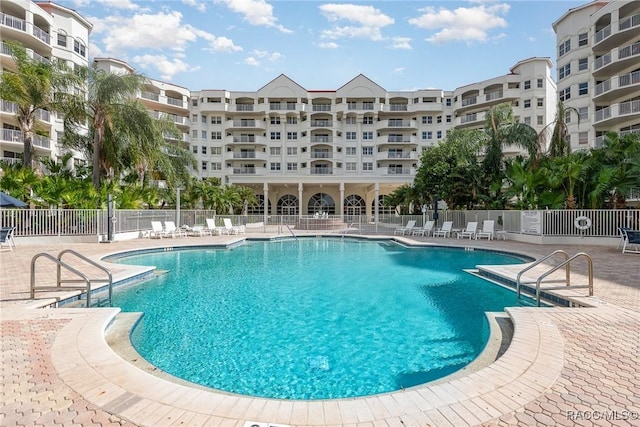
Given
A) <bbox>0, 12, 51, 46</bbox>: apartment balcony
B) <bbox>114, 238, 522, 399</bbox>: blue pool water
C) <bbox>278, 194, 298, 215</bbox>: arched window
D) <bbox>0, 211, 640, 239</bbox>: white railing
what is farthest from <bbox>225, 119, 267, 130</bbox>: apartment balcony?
<bbox>114, 238, 522, 399</bbox>: blue pool water

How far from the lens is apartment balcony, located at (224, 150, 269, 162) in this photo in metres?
44.9

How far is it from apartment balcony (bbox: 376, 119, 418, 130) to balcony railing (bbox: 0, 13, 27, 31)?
36574 millimetres

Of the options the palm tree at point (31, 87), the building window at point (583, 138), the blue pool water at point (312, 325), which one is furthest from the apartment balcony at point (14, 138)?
the building window at point (583, 138)

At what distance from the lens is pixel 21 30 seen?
2783 centimetres

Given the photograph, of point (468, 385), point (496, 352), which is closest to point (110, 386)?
point (468, 385)

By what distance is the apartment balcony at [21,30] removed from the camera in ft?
89.1

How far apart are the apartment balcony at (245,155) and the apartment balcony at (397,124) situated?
1563 cm

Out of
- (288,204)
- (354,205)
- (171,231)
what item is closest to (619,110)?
(354,205)

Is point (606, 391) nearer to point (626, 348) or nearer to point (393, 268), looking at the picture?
point (626, 348)

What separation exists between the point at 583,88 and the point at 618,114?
6.48 m

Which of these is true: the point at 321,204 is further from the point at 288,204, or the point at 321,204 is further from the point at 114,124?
the point at 114,124

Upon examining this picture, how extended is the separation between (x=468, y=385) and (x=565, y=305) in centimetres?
444

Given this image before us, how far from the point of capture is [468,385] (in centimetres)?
323

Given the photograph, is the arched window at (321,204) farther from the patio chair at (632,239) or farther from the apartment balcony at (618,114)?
the patio chair at (632,239)
